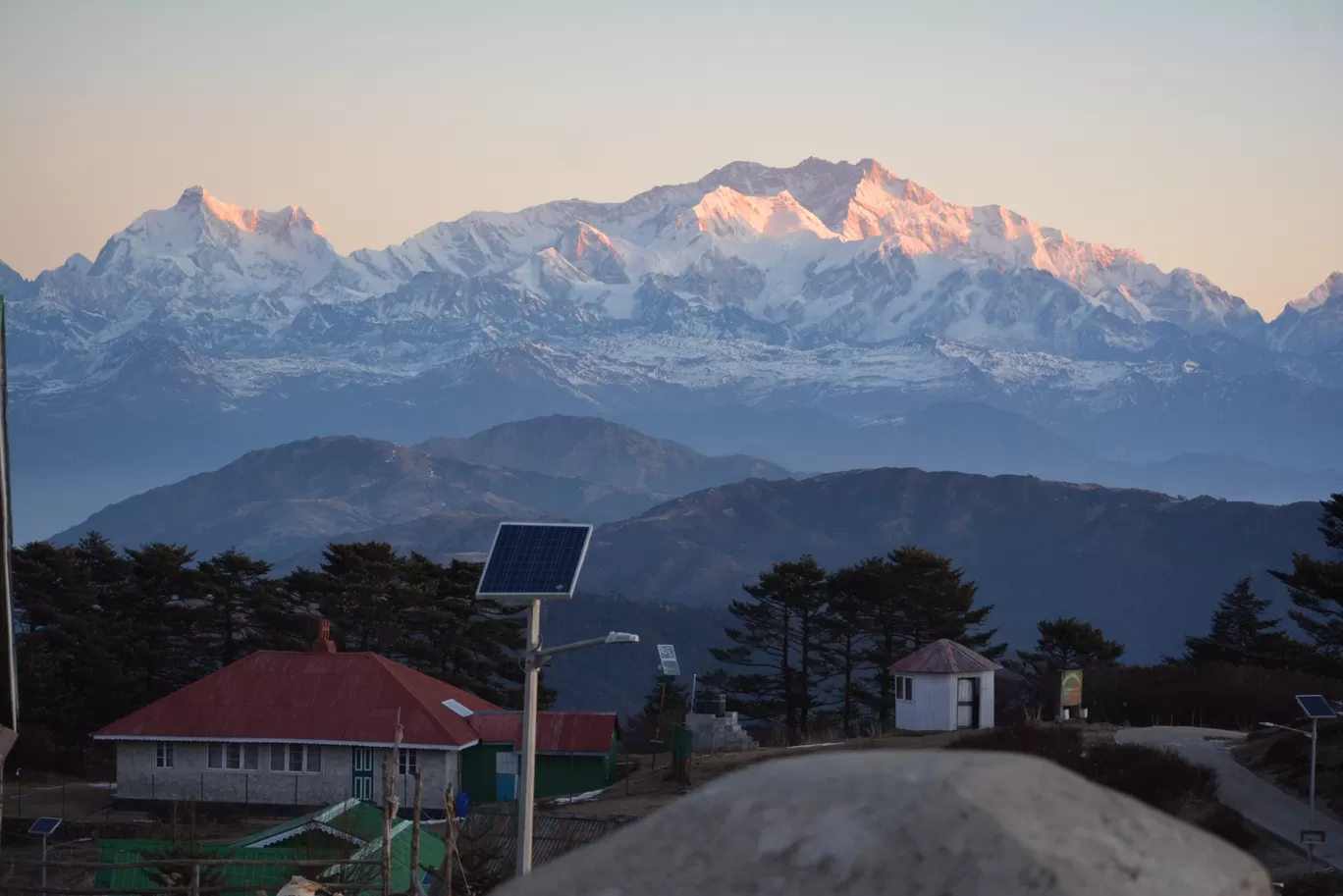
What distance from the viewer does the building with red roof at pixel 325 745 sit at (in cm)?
4831

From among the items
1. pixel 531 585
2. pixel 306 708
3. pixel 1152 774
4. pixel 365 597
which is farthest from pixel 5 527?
pixel 365 597

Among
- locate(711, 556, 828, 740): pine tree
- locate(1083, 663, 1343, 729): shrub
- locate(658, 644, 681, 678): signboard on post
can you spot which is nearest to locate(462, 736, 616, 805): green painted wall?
locate(658, 644, 681, 678): signboard on post

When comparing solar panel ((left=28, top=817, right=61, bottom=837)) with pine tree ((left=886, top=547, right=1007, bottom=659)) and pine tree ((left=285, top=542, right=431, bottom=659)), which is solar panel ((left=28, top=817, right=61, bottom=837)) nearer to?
pine tree ((left=285, top=542, right=431, bottom=659))

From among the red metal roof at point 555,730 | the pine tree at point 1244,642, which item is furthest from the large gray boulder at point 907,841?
the pine tree at point 1244,642

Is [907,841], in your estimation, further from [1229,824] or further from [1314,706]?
[1229,824]

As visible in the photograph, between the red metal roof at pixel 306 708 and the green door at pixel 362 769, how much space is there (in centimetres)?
56

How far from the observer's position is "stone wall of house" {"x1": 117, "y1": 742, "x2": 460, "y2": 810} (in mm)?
48156

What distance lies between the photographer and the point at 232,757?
49.1 m

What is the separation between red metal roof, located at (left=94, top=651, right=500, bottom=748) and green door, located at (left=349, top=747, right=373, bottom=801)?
1.83 feet

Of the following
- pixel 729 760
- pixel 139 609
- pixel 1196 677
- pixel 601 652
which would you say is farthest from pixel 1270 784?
pixel 601 652

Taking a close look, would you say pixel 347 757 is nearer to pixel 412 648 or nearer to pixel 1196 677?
pixel 412 648

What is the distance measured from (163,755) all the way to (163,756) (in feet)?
0.10

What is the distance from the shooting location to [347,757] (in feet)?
159

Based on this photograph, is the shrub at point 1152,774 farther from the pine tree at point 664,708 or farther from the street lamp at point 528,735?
the pine tree at point 664,708
